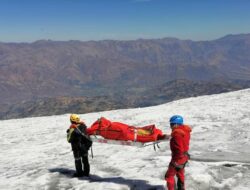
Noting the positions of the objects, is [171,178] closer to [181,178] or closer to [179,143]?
[181,178]

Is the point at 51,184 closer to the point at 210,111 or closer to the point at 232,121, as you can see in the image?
the point at 232,121

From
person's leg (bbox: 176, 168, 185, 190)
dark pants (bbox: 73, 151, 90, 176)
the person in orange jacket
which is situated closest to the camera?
person's leg (bbox: 176, 168, 185, 190)

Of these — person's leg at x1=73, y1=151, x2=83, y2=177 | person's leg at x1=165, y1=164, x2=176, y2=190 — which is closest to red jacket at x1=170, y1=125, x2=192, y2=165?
person's leg at x1=165, y1=164, x2=176, y2=190

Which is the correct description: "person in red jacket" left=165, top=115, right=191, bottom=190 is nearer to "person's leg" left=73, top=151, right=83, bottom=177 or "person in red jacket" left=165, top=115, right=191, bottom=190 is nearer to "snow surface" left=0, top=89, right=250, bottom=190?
"snow surface" left=0, top=89, right=250, bottom=190

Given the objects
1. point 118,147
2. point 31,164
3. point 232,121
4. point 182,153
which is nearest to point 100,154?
point 118,147

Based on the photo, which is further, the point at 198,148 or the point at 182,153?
the point at 198,148

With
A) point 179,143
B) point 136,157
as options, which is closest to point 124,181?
point 179,143
